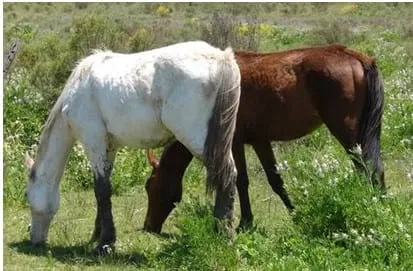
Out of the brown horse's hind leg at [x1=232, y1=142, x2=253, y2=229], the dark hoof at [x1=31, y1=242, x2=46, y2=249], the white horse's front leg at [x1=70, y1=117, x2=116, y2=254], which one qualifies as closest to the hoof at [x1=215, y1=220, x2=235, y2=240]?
the white horse's front leg at [x1=70, y1=117, x2=116, y2=254]

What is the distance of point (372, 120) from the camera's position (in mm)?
8328

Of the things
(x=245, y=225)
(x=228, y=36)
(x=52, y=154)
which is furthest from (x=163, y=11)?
(x=52, y=154)

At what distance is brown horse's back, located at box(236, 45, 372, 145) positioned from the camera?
835cm

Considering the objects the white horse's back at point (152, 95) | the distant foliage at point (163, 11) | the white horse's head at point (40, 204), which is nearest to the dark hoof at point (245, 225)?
the white horse's back at point (152, 95)

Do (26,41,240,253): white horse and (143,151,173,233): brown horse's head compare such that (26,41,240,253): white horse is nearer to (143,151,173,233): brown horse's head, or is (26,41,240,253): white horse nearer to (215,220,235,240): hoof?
(215,220,235,240): hoof

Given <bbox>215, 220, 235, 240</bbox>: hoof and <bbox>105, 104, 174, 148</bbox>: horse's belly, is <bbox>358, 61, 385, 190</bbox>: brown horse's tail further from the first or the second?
<bbox>105, 104, 174, 148</bbox>: horse's belly

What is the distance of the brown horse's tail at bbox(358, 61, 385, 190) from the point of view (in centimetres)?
830

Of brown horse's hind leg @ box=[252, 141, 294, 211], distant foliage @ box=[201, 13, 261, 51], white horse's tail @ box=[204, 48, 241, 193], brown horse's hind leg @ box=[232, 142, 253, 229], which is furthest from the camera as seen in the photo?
distant foliage @ box=[201, 13, 261, 51]

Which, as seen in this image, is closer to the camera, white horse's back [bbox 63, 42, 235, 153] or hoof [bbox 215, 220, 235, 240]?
hoof [bbox 215, 220, 235, 240]

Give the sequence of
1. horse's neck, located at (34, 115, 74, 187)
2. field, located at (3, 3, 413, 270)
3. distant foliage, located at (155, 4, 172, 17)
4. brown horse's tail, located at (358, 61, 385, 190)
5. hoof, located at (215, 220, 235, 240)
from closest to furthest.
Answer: field, located at (3, 3, 413, 270) → hoof, located at (215, 220, 235, 240) → horse's neck, located at (34, 115, 74, 187) → brown horse's tail, located at (358, 61, 385, 190) → distant foliage, located at (155, 4, 172, 17)

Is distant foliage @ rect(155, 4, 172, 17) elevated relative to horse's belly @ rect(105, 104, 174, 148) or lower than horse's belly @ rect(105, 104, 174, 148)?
lower

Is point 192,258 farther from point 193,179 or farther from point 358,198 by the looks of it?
point 193,179

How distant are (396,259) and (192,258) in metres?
1.51

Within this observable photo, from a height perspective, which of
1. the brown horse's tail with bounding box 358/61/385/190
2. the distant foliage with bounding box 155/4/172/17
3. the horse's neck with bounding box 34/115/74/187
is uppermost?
the brown horse's tail with bounding box 358/61/385/190
